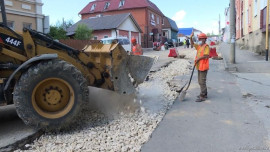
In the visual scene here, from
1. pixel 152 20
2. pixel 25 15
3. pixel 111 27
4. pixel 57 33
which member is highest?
→ pixel 152 20

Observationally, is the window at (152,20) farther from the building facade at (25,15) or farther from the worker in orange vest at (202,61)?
the worker in orange vest at (202,61)

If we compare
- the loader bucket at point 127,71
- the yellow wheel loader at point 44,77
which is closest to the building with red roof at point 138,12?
the loader bucket at point 127,71

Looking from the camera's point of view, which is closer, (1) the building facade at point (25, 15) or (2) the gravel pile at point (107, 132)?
(2) the gravel pile at point (107, 132)

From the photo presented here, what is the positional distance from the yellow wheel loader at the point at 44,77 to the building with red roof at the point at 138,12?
41.3 meters

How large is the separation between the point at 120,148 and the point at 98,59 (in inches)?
86.2

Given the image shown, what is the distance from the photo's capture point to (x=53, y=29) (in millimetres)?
24688

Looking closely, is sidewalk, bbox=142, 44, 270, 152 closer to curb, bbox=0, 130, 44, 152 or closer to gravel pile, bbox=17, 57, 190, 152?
gravel pile, bbox=17, 57, 190, 152

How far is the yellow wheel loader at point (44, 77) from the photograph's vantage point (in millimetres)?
4473

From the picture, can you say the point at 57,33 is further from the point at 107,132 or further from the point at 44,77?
the point at 107,132

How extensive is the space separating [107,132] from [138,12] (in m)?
44.4

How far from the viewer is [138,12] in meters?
47.7

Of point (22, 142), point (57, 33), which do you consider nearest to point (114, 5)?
point (57, 33)

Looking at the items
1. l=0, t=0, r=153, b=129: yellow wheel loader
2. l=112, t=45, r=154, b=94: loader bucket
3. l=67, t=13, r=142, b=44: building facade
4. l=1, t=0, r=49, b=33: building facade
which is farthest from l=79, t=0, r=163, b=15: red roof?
l=0, t=0, r=153, b=129: yellow wheel loader

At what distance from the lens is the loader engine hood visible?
5348mm
